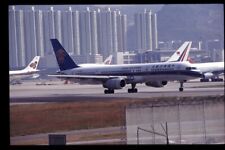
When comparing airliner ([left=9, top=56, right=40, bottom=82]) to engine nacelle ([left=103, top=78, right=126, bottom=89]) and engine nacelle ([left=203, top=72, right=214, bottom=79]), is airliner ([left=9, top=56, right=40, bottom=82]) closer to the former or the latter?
engine nacelle ([left=103, top=78, right=126, bottom=89])

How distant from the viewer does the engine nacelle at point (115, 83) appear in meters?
15.9

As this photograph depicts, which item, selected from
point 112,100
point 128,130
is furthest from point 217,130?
point 112,100

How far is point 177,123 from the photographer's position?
7.72m

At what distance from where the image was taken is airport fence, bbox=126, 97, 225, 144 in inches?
284

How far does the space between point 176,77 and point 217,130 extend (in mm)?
9849

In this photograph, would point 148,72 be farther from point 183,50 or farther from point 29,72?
point 29,72

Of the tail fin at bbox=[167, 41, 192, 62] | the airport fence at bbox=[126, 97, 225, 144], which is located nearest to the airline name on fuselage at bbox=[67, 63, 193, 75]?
the tail fin at bbox=[167, 41, 192, 62]

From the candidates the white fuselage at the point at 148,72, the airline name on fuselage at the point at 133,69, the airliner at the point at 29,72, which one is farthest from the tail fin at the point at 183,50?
the white fuselage at the point at 148,72

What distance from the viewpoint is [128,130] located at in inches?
302

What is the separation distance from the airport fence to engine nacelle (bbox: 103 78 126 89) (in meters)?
7.87

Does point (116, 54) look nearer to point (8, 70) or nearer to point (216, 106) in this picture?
point (216, 106)

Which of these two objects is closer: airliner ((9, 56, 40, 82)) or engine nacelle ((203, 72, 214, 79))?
airliner ((9, 56, 40, 82))

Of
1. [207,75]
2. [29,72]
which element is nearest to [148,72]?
[207,75]
